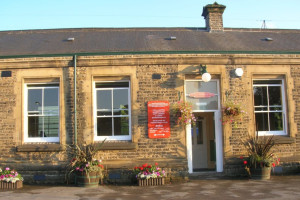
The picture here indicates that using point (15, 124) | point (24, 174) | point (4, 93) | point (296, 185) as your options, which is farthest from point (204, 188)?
point (4, 93)

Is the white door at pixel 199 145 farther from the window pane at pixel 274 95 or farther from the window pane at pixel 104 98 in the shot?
the window pane at pixel 104 98

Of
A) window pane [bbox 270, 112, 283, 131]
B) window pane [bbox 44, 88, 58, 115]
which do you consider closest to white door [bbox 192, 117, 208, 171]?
window pane [bbox 270, 112, 283, 131]

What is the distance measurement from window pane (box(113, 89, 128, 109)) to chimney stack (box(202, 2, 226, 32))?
5054mm

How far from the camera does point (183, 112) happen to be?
396 inches

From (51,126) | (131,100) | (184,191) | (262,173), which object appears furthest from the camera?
(51,126)

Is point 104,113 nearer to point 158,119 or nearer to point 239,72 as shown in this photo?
point 158,119

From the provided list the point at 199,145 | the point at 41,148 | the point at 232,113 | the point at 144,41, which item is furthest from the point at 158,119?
the point at 41,148

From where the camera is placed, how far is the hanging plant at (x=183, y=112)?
10.1 metres

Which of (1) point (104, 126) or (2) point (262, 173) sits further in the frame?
(1) point (104, 126)

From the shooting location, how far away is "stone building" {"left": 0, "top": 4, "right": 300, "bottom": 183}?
10242 millimetres

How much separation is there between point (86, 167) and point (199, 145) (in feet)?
15.6

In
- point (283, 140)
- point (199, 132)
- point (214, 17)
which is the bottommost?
point (283, 140)

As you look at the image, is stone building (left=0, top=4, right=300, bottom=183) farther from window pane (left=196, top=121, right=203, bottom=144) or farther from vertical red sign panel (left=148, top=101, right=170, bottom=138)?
window pane (left=196, top=121, right=203, bottom=144)

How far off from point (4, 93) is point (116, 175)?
4.51m
